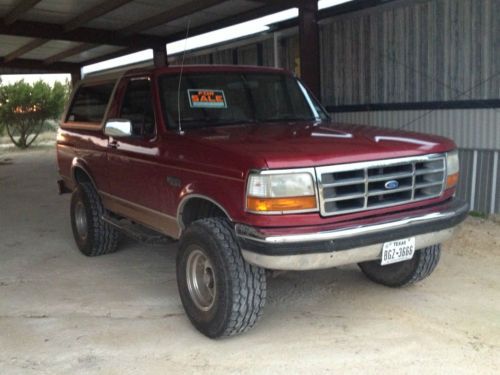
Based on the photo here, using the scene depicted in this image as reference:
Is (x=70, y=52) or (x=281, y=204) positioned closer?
(x=281, y=204)

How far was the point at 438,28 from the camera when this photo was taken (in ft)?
26.6

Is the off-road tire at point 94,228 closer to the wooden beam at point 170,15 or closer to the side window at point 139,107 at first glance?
the side window at point 139,107

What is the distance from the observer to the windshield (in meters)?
4.38

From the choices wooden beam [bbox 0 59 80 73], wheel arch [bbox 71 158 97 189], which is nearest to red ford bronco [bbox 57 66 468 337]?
wheel arch [bbox 71 158 97 189]

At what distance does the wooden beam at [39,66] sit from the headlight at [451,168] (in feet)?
61.0

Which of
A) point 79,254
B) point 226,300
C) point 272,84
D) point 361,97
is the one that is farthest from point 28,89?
point 226,300

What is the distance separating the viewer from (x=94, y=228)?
5.69m

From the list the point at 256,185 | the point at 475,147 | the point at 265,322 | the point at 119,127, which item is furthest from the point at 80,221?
the point at 475,147

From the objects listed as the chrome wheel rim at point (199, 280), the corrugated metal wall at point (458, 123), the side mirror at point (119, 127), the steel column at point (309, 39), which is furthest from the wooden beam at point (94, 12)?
the chrome wheel rim at point (199, 280)

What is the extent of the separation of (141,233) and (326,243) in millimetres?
2195

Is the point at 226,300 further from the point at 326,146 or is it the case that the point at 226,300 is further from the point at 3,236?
the point at 3,236

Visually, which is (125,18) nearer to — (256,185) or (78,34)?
(78,34)

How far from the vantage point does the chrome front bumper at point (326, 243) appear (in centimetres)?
318

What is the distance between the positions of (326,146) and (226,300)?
3.90 feet
